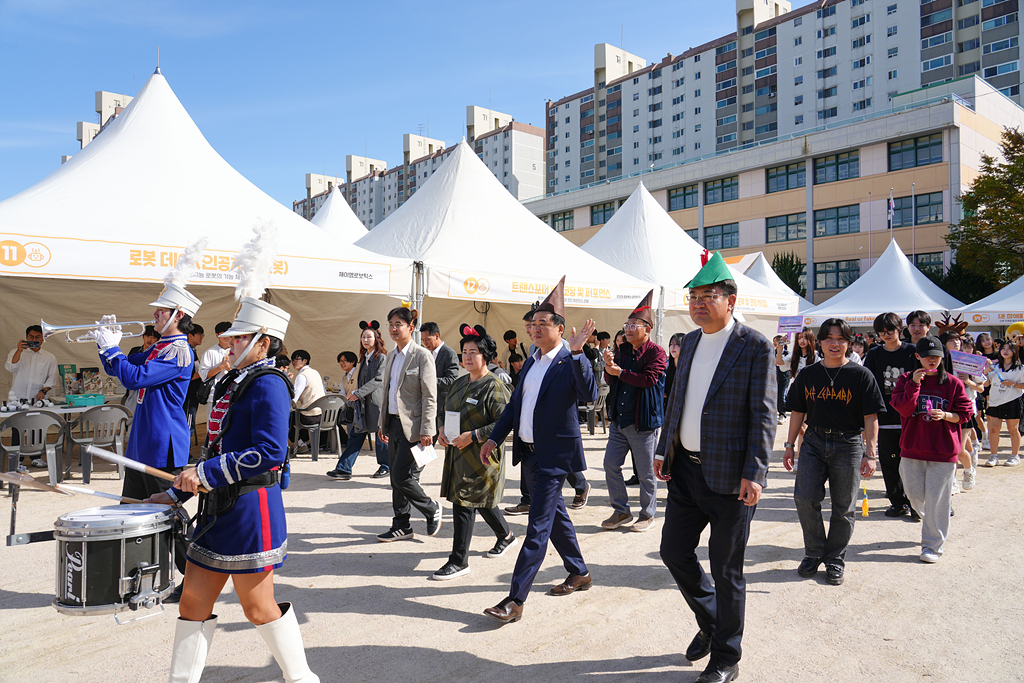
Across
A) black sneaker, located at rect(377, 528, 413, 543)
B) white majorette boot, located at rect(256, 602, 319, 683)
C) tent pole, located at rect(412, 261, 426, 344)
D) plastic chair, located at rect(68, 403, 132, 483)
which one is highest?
tent pole, located at rect(412, 261, 426, 344)

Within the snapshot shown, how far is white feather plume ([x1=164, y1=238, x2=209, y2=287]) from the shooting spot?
12.8 feet

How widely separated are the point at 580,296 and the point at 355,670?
26.5 feet

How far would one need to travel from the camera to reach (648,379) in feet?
17.9

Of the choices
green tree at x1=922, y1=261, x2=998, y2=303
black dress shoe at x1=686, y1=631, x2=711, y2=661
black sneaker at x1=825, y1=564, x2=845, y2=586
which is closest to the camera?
black dress shoe at x1=686, y1=631, x2=711, y2=661

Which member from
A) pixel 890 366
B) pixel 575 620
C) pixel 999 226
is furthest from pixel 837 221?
pixel 575 620

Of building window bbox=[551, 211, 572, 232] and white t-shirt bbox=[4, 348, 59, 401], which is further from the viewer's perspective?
building window bbox=[551, 211, 572, 232]

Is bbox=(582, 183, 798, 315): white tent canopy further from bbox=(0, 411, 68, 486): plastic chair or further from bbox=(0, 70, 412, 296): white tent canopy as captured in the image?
bbox=(0, 411, 68, 486): plastic chair

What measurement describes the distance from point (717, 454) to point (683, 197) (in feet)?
159

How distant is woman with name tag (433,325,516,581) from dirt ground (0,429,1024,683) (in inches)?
12.2

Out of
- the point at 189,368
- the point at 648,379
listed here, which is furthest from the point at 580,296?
the point at 189,368

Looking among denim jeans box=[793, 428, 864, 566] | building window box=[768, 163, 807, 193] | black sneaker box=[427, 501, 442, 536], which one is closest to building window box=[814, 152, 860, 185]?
building window box=[768, 163, 807, 193]

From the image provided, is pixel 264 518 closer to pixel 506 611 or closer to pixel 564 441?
pixel 506 611

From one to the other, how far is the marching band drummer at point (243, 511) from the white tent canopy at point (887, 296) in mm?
17364

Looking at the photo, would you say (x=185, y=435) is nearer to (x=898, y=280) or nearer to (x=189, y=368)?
(x=189, y=368)
